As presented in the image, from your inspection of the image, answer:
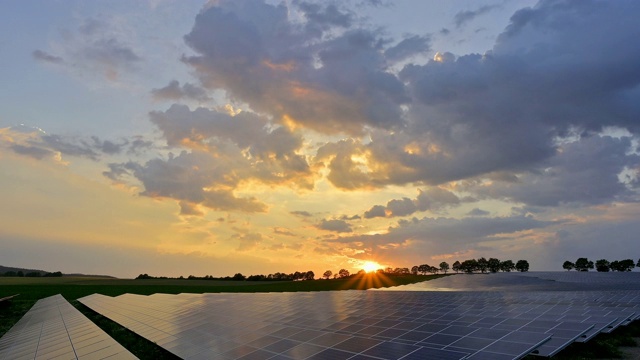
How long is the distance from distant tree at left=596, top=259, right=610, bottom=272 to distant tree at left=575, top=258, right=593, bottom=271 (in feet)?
7.62

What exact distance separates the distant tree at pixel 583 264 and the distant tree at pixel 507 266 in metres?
19.5

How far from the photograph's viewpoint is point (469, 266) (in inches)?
5241

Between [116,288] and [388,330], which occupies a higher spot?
[116,288]

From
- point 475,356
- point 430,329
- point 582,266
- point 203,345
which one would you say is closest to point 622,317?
point 430,329

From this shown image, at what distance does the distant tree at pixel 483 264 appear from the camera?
129375 mm

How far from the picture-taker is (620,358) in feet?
50.4

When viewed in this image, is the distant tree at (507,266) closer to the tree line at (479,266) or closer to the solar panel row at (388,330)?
the tree line at (479,266)

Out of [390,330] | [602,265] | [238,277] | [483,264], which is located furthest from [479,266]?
[390,330]

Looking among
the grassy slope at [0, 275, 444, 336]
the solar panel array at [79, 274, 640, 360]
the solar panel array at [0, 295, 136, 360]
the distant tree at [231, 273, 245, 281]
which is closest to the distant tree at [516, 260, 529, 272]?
the grassy slope at [0, 275, 444, 336]

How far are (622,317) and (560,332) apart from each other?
5671 mm

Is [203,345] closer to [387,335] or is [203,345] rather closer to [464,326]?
[387,335]

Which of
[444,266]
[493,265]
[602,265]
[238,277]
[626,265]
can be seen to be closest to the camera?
[626,265]

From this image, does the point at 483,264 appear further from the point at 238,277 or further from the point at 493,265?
the point at 238,277

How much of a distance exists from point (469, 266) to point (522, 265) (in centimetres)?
1666
